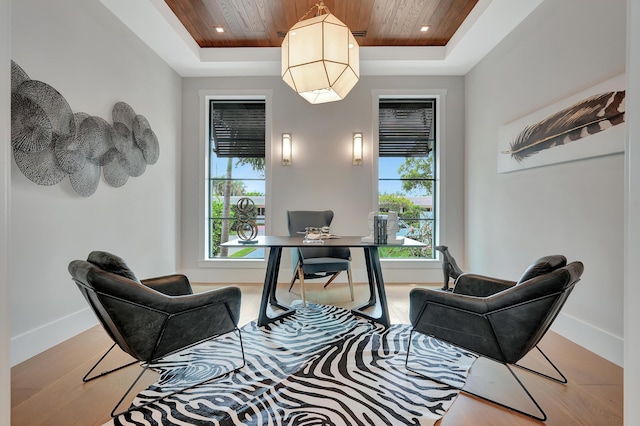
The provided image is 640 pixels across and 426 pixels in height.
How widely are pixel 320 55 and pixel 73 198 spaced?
2.34 m

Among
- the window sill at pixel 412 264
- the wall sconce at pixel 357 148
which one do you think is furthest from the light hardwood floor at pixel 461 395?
the wall sconce at pixel 357 148

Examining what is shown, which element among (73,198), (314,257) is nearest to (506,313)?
(314,257)

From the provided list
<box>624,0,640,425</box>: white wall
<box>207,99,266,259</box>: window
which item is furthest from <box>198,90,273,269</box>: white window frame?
<box>624,0,640,425</box>: white wall

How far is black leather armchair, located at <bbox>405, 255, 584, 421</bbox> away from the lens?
4.93ft

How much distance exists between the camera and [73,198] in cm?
259

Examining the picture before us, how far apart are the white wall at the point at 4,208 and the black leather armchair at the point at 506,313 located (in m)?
1.89

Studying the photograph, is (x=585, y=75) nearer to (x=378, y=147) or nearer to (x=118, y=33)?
(x=378, y=147)

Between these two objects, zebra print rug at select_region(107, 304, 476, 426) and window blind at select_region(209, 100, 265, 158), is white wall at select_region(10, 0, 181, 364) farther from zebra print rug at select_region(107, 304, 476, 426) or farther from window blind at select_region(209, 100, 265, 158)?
zebra print rug at select_region(107, 304, 476, 426)

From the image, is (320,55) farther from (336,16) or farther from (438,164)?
(438,164)

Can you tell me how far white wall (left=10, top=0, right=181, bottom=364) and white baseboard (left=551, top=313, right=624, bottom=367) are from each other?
4.03 metres

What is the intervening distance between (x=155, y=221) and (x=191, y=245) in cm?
78

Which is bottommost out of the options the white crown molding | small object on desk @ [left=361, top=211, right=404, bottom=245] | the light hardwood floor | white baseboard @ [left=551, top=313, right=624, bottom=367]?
the light hardwood floor

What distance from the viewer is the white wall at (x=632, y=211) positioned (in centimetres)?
100

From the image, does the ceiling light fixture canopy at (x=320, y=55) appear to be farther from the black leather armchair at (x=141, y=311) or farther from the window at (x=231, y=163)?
the window at (x=231, y=163)
